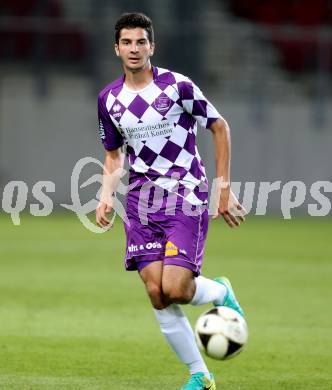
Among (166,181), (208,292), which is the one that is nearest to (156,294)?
(208,292)

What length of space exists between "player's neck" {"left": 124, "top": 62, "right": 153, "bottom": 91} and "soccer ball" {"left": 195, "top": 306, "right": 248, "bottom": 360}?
4.80ft

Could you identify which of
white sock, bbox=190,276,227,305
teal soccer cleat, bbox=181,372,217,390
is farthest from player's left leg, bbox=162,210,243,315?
teal soccer cleat, bbox=181,372,217,390

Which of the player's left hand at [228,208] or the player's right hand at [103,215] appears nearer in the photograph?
the player's left hand at [228,208]

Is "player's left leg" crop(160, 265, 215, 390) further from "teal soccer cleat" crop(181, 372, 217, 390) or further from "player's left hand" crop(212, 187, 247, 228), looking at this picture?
"player's left hand" crop(212, 187, 247, 228)

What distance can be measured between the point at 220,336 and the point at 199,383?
357mm

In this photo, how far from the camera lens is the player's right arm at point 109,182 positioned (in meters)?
6.85

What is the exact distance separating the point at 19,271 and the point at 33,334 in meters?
4.05

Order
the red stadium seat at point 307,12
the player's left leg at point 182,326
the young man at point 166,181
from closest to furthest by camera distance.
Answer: the player's left leg at point 182,326 < the young man at point 166,181 < the red stadium seat at point 307,12

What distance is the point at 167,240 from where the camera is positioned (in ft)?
21.7

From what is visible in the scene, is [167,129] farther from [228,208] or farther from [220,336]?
[220,336]

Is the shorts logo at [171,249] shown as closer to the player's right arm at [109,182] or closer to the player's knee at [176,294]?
the player's knee at [176,294]

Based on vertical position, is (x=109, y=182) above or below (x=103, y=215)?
above

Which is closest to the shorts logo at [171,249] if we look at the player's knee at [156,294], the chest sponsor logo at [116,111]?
the player's knee at [156,294]

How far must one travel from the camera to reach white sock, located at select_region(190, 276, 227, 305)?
6699mm
